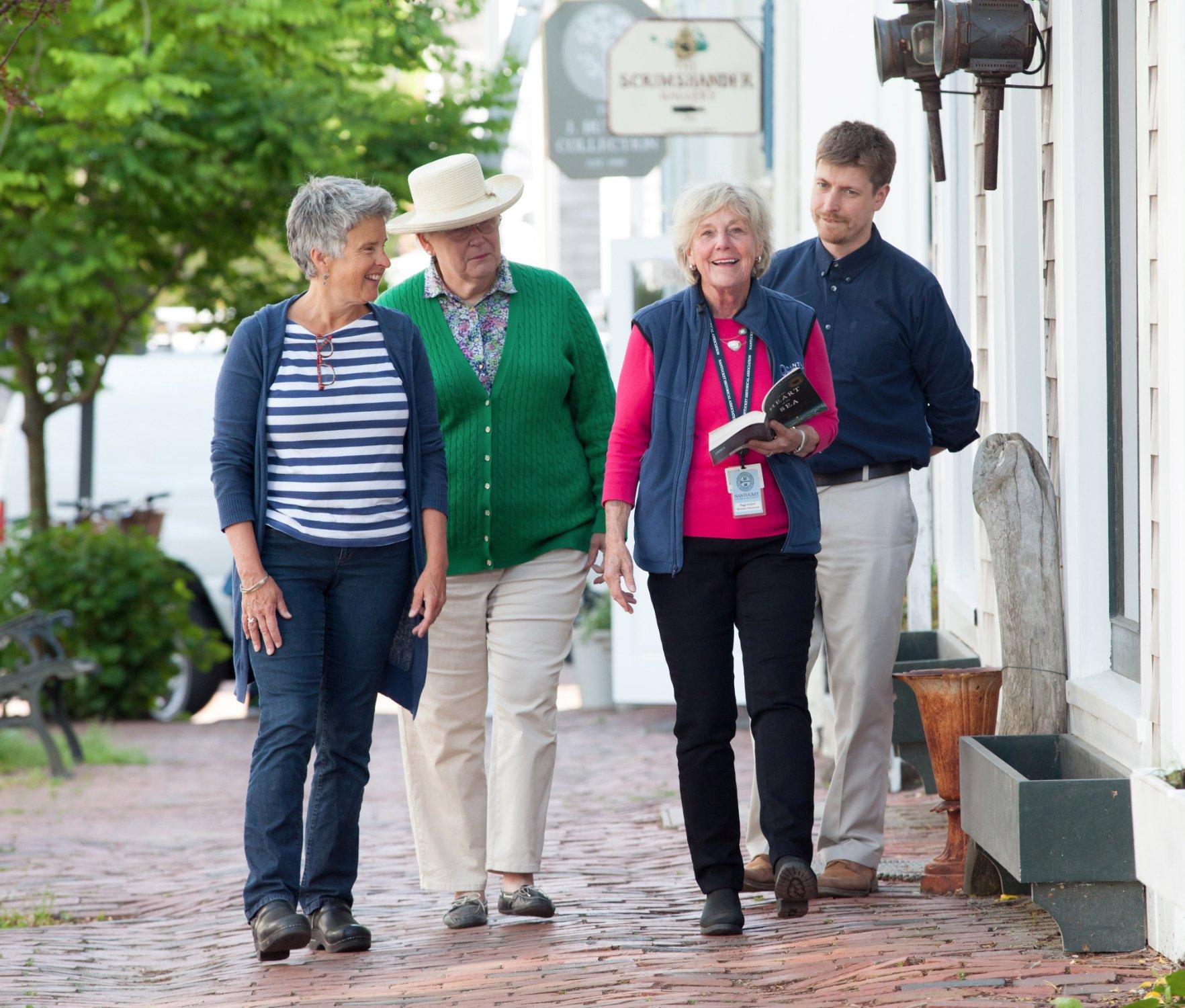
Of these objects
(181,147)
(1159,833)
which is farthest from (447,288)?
(181,147)

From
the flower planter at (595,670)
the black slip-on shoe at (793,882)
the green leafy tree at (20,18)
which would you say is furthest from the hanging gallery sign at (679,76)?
the black slip-on shoe at (793,882)

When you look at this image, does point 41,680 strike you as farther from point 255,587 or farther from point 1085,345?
point 1085,345

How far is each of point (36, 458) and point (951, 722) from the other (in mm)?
8465

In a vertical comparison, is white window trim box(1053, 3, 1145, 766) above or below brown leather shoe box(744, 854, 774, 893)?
above

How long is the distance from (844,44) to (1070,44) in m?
3.46

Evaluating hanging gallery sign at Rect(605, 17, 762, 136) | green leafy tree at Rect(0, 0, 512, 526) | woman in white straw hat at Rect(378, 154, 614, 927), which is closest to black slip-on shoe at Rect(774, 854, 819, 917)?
woman in white straw hat at Rect(378, 154, 614, 927)

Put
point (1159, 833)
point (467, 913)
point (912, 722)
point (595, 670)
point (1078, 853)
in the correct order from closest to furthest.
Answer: point (1159, 833), point (1078, 853), point (467, 913), point (912, 722), point (595, 670)

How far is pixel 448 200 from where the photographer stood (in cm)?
472

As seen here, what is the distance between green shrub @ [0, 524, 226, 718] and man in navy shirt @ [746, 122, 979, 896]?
7.38 metres

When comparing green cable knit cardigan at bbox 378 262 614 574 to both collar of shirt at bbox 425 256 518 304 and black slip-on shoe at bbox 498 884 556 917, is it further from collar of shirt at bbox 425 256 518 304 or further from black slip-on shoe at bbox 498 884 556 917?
black slip-on shoe at bbox 498 884 556 917

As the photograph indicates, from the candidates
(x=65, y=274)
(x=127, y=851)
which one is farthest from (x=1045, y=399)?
(x=65, y=274)

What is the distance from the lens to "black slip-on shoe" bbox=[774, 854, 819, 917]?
172 inches

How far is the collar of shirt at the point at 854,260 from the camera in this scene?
4.87m

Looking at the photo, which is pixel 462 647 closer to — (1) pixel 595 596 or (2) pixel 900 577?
(2) pixel 900 577
